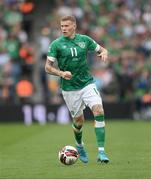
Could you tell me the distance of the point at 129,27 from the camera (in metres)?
26.5

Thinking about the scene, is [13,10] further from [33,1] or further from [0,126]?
[0,126]

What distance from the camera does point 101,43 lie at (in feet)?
84.9

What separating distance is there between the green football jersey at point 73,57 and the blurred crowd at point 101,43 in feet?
40.3

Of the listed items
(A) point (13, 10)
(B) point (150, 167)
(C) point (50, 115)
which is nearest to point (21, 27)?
(A) point (13, 10)

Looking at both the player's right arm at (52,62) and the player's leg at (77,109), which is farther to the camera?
the player's leg at (77,109)

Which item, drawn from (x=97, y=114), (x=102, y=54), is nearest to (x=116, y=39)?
(x=102, y=54)

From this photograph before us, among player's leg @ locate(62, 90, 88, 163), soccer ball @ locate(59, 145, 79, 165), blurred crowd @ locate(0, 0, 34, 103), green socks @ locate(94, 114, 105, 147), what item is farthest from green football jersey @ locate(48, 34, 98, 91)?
blurred crowd @ locate(0, 0, 34, 103)

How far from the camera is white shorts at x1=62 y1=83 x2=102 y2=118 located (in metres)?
11.9

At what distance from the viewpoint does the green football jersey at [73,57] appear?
11.9 m

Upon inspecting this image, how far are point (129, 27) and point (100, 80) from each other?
277 cm

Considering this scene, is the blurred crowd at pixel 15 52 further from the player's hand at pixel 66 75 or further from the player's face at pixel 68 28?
the player's hand at pixel 66 75

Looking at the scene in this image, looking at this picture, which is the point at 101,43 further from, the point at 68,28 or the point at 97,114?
the point at 97,114

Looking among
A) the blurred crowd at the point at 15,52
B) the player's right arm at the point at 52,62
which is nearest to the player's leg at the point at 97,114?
the player's right arm at the point at 52,62

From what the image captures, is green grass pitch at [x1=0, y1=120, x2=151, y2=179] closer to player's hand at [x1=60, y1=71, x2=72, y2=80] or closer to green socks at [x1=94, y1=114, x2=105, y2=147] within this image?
green socks at [x1=94, y1=114, x2=105, y2=147]
